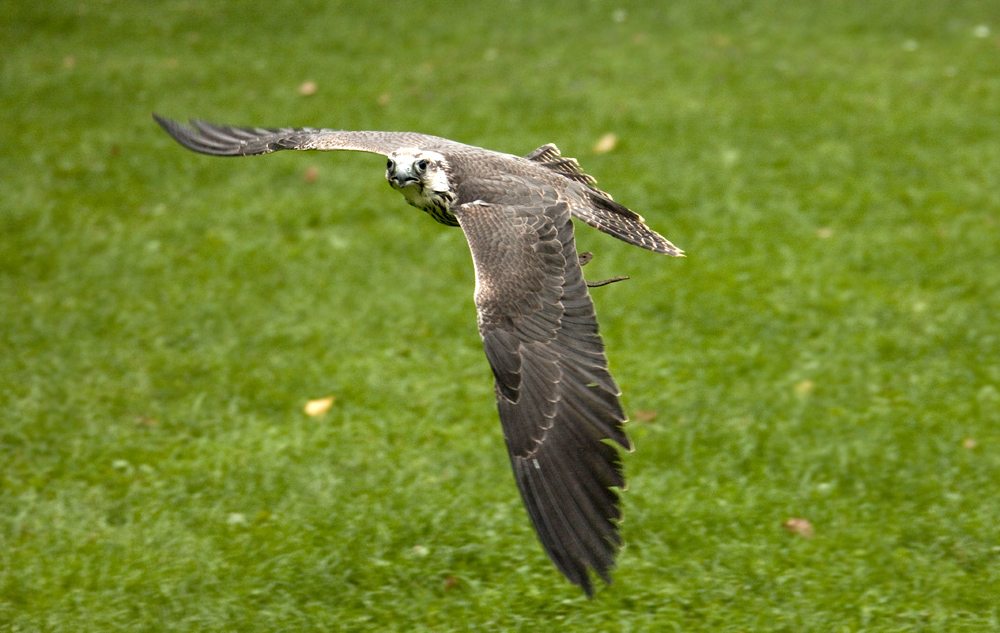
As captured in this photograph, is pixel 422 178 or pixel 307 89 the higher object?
pixel 307 89

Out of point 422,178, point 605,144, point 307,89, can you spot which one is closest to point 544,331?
point 422,178

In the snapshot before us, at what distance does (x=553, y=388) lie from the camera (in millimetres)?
3738

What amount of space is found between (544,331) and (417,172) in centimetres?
92

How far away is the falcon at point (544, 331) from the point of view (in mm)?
3572

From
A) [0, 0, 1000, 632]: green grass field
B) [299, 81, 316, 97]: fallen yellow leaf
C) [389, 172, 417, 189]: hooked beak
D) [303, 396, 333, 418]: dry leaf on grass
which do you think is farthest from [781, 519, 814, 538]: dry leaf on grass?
[299, 81, 316, 97]: fallen yellow leaf

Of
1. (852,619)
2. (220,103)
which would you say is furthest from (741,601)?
(220,103)

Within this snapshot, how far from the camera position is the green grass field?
4891 mm

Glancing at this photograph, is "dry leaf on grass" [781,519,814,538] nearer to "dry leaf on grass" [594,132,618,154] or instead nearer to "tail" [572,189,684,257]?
"tail" [572,189,684,257]

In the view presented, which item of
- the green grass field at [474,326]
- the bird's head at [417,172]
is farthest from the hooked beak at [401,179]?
the green grass field at [474,326]

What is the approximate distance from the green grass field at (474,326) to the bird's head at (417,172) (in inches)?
69.9

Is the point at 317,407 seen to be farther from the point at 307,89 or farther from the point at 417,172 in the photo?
the point at 307,89

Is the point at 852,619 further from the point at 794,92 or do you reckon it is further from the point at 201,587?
the point at 794,92

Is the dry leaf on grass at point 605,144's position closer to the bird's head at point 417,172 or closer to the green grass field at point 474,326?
the green grass field at point 474,326

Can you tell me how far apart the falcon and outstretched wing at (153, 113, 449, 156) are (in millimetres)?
29
